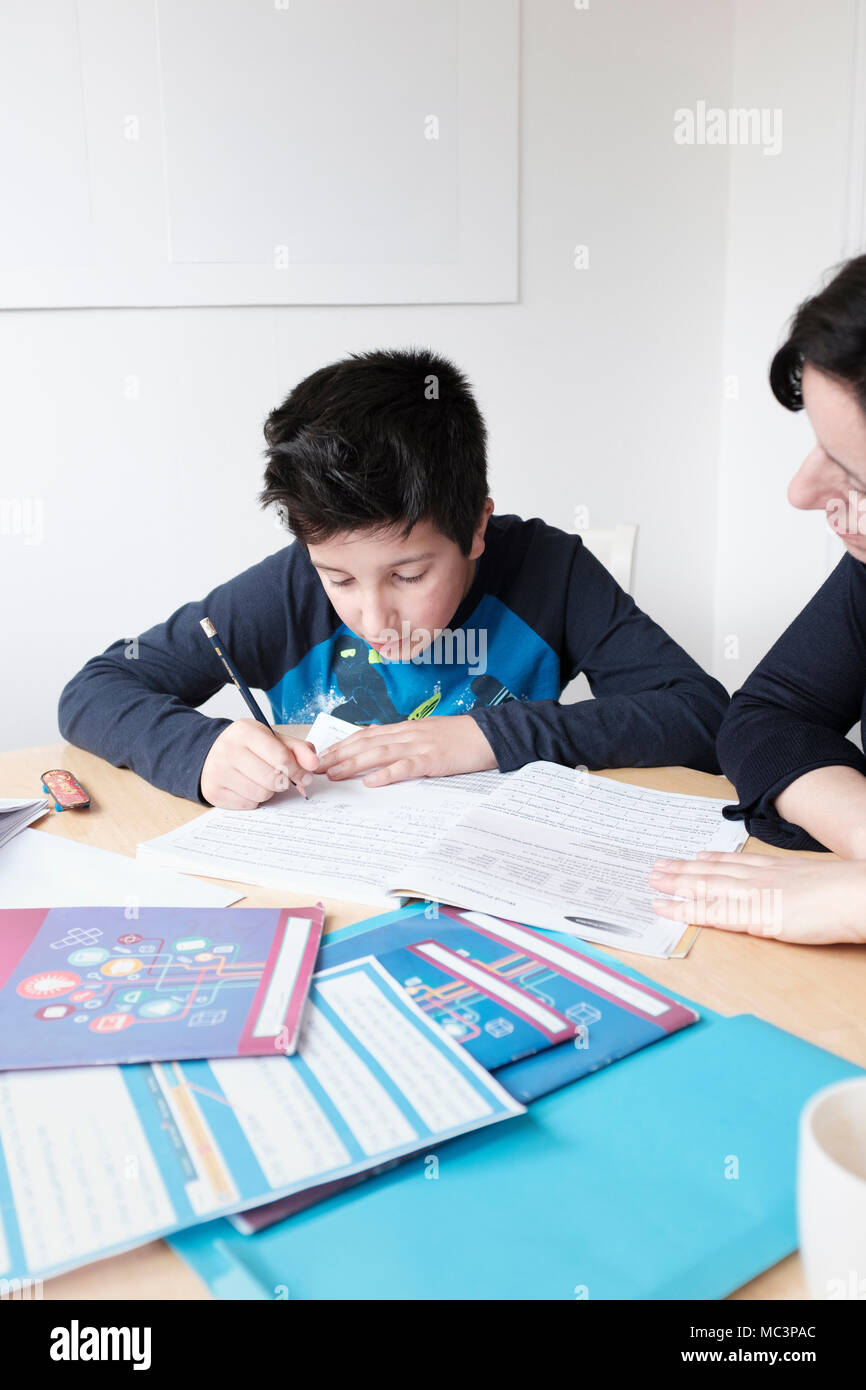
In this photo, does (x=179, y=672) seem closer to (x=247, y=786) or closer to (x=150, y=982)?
(x=247, y=786)

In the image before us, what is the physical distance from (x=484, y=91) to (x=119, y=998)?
2.21 meters

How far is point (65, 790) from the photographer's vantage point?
1.02m

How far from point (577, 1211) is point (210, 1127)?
17cm

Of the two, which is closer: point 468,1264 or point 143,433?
point 468,1264

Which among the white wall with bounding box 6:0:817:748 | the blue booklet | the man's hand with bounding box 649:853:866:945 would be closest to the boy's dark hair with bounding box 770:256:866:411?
the man's hand with bounding box 649:853:866:945

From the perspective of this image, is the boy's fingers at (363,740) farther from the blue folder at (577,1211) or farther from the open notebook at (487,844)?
the blue folder at (577,1211)

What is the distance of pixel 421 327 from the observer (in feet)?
7.55

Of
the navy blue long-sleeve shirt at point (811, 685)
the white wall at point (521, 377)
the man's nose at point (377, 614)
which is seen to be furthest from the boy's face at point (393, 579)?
the white wall at point (521, 377)

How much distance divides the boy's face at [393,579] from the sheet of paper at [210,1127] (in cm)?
63

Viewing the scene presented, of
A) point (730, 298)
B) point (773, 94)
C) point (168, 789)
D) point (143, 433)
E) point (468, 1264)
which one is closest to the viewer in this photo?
point (468, 1264)

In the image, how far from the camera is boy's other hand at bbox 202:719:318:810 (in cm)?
97

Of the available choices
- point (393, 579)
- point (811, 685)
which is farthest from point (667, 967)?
point (393, 579)

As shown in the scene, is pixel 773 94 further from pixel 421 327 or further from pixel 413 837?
pixel 413 837

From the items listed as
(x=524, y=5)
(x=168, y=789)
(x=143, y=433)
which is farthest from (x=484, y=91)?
(x=168, y=789)
